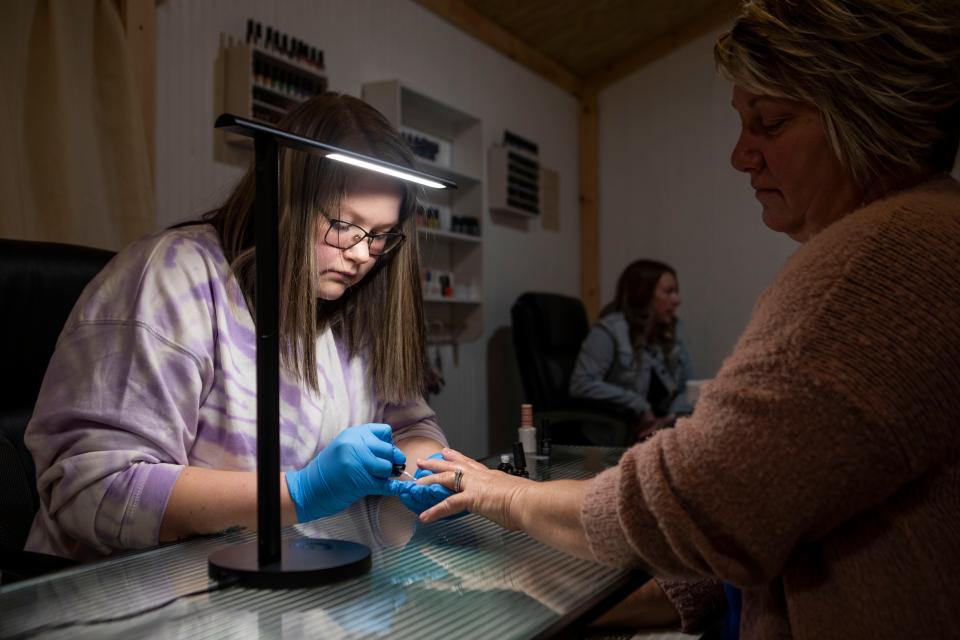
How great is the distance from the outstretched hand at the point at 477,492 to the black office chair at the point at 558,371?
193 centimetres

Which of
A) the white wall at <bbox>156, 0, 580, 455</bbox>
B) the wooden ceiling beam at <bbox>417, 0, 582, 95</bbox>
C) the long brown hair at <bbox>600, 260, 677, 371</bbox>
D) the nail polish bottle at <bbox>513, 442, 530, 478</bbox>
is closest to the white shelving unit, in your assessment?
the white wall at <bbox>156, 0, 580, 455</bbox>

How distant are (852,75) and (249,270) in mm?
934

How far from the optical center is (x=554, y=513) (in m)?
0.94

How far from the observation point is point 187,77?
2695mm

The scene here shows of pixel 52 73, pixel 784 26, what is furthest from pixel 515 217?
pixel 784 26

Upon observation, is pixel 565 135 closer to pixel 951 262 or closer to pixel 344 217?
pixel 344 217

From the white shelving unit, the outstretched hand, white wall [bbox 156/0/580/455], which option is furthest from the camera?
the white shelving unit

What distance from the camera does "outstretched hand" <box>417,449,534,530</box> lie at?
3.43 ft

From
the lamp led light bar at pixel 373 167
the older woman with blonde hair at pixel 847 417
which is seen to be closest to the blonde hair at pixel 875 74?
the older woman with blonde hair at pixel 847 417

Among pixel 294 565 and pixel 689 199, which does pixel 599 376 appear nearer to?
pixel 689 199

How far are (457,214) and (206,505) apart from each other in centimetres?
311

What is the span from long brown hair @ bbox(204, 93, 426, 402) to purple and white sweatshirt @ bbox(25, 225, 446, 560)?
0.15ft

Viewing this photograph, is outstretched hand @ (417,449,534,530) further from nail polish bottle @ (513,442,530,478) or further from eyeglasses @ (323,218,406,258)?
eyeglasses @ (323,218,406,258)

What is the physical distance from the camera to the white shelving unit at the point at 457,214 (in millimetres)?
3855
